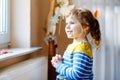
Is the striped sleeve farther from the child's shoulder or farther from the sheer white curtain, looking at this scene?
the sheer white curtain

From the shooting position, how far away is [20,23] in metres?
1.89

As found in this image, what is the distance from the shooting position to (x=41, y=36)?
82.1 inches

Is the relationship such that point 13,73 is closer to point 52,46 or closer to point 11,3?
point 52,46

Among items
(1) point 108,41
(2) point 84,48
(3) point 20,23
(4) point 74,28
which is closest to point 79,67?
(2) point 84,48

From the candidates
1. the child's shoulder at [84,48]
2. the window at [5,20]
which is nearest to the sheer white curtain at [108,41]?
the window at [5,20]

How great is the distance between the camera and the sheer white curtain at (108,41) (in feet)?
7.12

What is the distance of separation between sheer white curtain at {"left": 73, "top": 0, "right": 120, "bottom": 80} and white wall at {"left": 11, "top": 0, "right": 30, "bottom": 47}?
65 centimetres

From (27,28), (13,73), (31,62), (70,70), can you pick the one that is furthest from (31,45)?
(70,70)

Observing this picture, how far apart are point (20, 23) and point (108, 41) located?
86cm

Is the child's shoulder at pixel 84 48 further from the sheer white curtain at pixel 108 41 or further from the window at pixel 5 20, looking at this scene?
the sheer white curtain at pixel 108 41

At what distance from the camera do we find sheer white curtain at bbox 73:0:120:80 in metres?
2.17

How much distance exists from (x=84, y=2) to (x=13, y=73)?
1.02 meters

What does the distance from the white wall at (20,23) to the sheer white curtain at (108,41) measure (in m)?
0.65

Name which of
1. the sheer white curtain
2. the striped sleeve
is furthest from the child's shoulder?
the sheer white curtain
